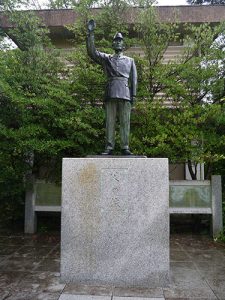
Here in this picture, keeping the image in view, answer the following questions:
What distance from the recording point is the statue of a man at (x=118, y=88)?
17.7 ft

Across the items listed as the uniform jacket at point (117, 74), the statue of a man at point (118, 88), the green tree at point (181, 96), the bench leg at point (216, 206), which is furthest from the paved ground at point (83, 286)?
the uniform jacket at point (117, 74)

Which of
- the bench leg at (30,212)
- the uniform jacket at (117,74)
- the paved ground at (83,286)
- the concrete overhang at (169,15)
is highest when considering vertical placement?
the concrete overhang at (169,15)

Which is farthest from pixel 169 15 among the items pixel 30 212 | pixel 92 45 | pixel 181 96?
pixel 30 212

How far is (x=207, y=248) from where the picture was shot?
764 cm

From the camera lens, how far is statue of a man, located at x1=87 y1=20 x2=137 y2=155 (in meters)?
5.40

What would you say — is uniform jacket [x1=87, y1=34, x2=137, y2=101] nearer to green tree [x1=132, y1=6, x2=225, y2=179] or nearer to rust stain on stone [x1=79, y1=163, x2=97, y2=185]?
rust stain on stone [x1=79, y1=163, x2=97, y2=185]

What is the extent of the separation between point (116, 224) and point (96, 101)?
509cm

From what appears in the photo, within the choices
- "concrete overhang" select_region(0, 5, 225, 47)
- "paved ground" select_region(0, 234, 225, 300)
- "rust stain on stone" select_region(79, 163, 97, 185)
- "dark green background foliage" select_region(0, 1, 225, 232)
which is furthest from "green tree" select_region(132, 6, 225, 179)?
"rust stain on stone" select_region(79, 163, 97, 185)

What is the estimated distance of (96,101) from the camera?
942cm

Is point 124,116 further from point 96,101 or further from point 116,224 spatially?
point 96,101

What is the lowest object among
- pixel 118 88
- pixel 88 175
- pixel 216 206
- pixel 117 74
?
pixel 216 206

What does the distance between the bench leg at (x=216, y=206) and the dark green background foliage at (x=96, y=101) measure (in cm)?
62

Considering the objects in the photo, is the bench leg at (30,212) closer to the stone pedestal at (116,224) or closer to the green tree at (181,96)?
the green tree at (181,96)

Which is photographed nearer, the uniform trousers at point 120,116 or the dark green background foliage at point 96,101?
the uniform trousers at point 120,116
